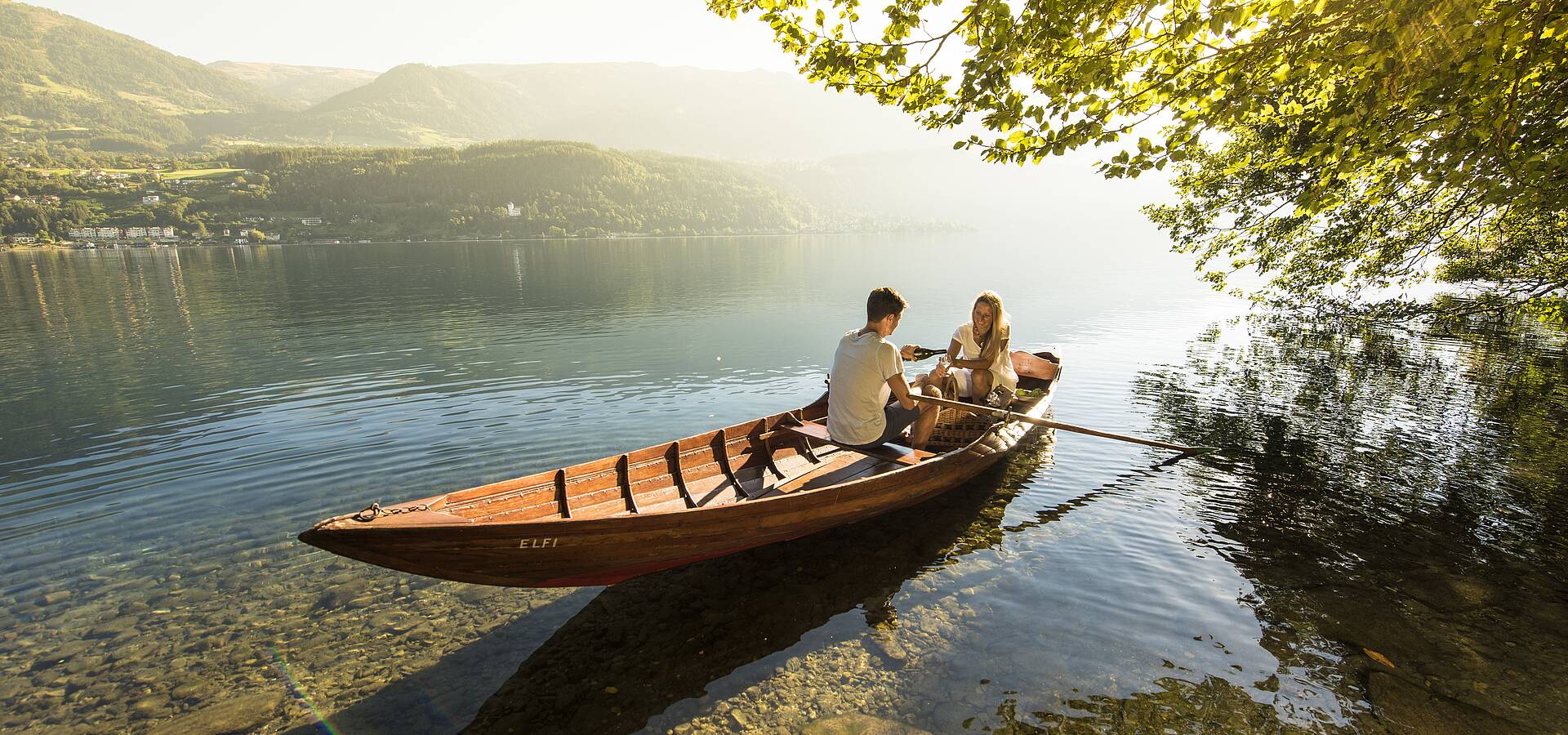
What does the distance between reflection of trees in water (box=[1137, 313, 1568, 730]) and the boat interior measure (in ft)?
17.5

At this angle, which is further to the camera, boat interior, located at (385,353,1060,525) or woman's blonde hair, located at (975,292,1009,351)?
woman's blonde hair, located at (975,292,1009,351)

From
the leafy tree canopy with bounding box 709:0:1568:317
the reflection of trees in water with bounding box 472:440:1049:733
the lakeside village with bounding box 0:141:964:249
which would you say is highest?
the lakeside village with bounding box 0:141:964:249

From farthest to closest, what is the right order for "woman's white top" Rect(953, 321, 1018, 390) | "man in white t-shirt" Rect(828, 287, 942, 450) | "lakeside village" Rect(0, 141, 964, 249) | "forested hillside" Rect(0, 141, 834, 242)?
"forested hillside" Rect(0, 141, 834, 242) < "lakeside village" Rect(0, 141, 964, 249) < "woman's white top" Rect(953, 321, 1018, 390) < "man in white t-shirt" Rect(828, 287, 942, 450)

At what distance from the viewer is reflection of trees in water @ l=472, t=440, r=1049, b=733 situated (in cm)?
645

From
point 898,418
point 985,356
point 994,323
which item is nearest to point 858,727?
point 898,418

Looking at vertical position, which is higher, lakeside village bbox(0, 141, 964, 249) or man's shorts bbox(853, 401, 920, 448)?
lakeside village bbox(0, 141, 964, 249)

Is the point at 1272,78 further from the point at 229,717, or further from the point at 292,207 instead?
the point at 292,207

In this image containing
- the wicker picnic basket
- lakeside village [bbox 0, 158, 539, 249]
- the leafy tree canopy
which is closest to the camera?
the leafy tree canopy

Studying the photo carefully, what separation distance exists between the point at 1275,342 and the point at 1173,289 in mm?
24539

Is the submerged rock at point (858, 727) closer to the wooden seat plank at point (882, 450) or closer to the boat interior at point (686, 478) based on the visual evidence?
the boat interior at point (686, 478)

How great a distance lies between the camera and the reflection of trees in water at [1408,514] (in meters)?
6.65

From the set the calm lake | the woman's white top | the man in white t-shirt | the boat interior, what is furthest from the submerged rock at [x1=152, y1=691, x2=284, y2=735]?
the woman's white top

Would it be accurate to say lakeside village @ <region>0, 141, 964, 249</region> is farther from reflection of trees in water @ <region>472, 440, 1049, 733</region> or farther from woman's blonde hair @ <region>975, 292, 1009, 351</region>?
woman's blonde hair @ <region>975, 292, 1009, 351</region>

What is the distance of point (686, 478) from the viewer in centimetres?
966
